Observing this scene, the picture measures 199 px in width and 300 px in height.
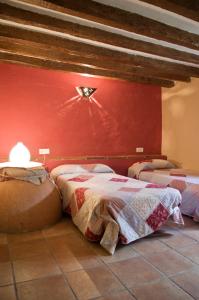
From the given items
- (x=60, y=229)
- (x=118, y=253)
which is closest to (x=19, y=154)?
(x=60, y=229)

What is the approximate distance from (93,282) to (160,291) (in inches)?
19.3

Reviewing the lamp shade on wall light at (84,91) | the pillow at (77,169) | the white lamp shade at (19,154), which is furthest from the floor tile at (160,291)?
the lamp shade on wall light at (84,91)

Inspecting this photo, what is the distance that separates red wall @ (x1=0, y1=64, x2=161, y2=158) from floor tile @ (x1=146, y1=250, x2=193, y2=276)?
8.02 ft

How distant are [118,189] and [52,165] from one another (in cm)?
155

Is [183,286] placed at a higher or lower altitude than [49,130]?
lower

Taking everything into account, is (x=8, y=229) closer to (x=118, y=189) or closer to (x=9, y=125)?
(x=118, y=189)

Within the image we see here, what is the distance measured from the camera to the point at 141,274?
200 cm

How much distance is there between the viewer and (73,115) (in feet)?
14.3

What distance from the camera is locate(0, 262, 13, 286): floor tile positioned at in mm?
1908

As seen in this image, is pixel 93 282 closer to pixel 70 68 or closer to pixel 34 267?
pixel 34 267

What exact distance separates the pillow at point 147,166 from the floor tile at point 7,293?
10.0 ft

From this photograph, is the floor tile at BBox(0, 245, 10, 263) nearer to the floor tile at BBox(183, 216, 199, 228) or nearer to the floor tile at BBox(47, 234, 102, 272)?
the floor tile at BBox(47, 234, 102, 272)

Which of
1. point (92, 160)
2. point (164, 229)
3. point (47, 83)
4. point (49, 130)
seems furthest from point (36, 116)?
point (164, 229)

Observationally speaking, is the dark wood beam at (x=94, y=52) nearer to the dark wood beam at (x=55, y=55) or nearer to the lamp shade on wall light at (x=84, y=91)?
the dark wood beam at (x=55, y=55)
